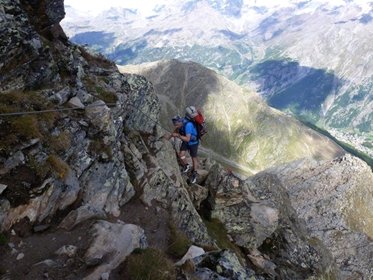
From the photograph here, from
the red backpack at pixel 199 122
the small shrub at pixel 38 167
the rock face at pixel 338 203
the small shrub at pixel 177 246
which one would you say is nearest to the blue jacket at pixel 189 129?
the red backpack at pixel 199 122

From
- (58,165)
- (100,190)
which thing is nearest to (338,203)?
(100,190)

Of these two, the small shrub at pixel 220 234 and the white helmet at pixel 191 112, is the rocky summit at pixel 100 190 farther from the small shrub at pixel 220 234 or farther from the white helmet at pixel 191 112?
the white helmet at pixel 191 112

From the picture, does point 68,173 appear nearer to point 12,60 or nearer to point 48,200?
point 48,200

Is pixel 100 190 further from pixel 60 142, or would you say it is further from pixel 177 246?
pixel 177 246

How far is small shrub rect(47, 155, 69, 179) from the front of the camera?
2017 centimetres

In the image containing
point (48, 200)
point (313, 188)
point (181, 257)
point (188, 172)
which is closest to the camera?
point (48, 200)

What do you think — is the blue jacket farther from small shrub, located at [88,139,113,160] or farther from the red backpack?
small shrub, located at [88,139,113,160]

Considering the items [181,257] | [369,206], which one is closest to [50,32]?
[181,257]

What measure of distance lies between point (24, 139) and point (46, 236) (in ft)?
15.2

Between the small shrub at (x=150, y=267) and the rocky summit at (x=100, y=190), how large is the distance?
48 mm

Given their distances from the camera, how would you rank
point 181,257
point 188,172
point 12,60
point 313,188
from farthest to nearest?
point 313,188, point 188,172, point 12,60, point 181,257

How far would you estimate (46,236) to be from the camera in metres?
18.1

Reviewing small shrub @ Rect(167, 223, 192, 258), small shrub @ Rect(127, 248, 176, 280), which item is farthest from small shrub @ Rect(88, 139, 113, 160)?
small shrub @ Rect(127, 248, 176, 280)

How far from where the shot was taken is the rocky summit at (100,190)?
56.3 feet
